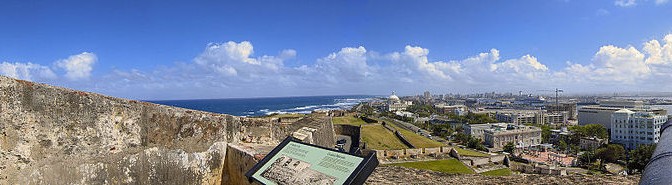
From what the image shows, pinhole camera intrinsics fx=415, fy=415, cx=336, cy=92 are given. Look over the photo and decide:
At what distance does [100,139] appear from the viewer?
3629 mm

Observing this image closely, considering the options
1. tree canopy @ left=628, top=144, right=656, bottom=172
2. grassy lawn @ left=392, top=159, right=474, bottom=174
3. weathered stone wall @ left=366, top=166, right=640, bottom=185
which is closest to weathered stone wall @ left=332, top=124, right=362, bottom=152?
grassy lawn @ left=392, top=159, right=474, bottom=174

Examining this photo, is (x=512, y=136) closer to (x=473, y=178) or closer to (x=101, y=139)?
(x=473, y=178)

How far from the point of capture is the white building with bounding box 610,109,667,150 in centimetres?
5426

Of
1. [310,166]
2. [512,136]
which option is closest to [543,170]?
[310,166]

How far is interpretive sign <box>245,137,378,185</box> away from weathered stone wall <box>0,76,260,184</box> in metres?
1.22

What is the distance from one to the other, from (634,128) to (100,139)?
67.6 m

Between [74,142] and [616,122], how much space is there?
229 feet

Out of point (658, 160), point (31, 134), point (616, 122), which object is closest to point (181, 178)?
point (31, 134)

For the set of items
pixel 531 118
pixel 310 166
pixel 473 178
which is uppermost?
pixel 310 166

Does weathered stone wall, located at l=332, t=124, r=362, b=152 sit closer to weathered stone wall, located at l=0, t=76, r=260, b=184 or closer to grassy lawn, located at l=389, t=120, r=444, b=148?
grassy lawn, located at l=389, t=120, r=444, b=148

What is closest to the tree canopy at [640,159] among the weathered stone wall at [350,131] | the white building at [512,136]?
the white building at [512,136]

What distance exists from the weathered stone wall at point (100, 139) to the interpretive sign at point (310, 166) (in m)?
1.22

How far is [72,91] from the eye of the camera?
348 cm

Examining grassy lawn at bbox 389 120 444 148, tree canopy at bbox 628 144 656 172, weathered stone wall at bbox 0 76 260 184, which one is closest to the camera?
weathered stone wall at bbox 0 76 260 184
